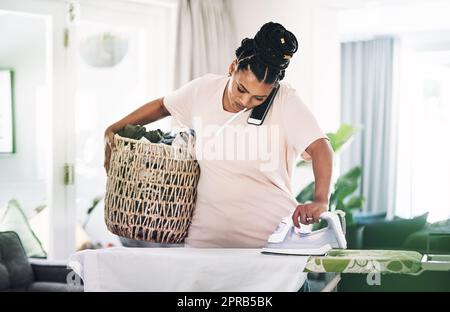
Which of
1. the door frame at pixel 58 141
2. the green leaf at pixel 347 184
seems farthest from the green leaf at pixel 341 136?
the door frame at pixel 58 141

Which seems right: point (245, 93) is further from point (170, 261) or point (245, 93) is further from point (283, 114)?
point (170, 261)

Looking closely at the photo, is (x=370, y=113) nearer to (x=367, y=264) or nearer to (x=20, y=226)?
(x=20, y=226)

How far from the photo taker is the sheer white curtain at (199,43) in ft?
8.34

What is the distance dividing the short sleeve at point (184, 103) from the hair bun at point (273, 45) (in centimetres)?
19

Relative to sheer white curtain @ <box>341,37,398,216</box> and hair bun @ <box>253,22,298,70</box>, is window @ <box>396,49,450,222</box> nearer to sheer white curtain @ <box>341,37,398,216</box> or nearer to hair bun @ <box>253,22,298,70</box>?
hair bun @ <box>253,22,298,70</box>

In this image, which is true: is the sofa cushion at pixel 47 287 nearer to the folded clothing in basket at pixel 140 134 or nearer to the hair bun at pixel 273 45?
the folded clothing in basket at pixel 140 134

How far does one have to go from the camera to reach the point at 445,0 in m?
2.03

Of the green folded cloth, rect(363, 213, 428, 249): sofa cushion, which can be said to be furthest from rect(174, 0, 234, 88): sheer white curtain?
the green folded cloth

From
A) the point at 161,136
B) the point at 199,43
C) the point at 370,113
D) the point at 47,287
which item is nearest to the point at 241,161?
the point at 161,136

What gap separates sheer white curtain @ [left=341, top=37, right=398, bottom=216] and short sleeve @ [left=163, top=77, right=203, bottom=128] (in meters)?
2.89

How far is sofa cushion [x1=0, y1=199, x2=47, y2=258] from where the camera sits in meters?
2.19
